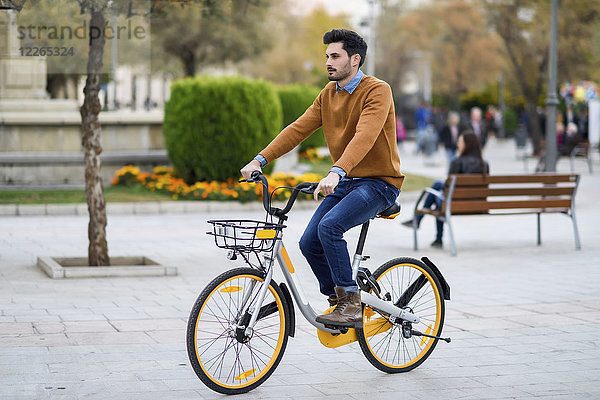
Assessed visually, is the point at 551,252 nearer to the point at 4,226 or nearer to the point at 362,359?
the point at 362,359

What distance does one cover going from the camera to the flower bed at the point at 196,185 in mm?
15288

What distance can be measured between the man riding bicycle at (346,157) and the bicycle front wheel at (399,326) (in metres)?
0.30

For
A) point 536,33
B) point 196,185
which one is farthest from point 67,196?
point 536,33

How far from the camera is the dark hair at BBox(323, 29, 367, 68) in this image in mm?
5143

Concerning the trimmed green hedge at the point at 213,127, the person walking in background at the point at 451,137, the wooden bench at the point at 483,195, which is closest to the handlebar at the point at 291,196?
the wooden bench at the point at 483,195

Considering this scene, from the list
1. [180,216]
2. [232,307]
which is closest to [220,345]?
[232,307]

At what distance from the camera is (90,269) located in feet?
28.7

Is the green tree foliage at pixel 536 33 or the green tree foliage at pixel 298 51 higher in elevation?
the green tree foliage at pixel 298 51

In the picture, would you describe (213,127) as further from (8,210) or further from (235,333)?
(235,333)

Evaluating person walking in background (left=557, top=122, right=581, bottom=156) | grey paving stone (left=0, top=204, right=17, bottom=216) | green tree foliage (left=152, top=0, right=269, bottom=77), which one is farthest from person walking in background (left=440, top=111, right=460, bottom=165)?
green tree foliage (left=152, top=0, right=269, bottom=77)

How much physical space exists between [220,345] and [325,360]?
1101 millimetres

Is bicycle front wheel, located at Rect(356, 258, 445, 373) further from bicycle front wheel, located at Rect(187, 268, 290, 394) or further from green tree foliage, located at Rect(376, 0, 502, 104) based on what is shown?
green tree foliage, located at Rect(376, 0, 502, 104)

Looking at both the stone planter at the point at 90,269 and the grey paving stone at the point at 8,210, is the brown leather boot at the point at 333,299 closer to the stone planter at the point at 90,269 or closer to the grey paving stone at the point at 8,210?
the stone planter at the point at 90,269

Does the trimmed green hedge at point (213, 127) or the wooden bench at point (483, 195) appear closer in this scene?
the wooden bench at point (483, 195)
